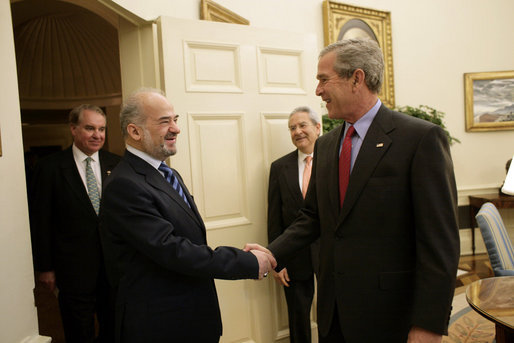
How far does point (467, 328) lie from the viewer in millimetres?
3377

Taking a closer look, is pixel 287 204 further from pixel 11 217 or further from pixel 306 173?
pixel 11 217

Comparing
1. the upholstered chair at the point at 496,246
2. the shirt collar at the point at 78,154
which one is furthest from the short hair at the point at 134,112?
the upholstered chair at the point at 496,246

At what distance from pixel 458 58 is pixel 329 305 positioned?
4926 millimetres

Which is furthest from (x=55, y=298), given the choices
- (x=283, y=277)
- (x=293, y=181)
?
(x=293, y=181)

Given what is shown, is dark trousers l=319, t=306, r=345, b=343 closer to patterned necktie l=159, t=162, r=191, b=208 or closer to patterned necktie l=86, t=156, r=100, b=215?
patterned necktie l=159, t=162, r=191, b=208

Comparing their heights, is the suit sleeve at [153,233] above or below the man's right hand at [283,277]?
above

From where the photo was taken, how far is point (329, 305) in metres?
1.57

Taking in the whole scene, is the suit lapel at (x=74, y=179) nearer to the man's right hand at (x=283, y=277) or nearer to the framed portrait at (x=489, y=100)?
the man's right hand at (x=283, y=277)

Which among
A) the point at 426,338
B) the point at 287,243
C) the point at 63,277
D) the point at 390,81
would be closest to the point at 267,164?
the point at 287,243

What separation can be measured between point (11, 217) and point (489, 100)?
573 cm

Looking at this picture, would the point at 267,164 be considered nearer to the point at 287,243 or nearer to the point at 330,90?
the point at 287,243

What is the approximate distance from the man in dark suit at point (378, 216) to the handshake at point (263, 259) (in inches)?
10.4

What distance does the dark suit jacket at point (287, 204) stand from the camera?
2.62 metres

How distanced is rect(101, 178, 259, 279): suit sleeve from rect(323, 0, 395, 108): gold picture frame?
362 cm
